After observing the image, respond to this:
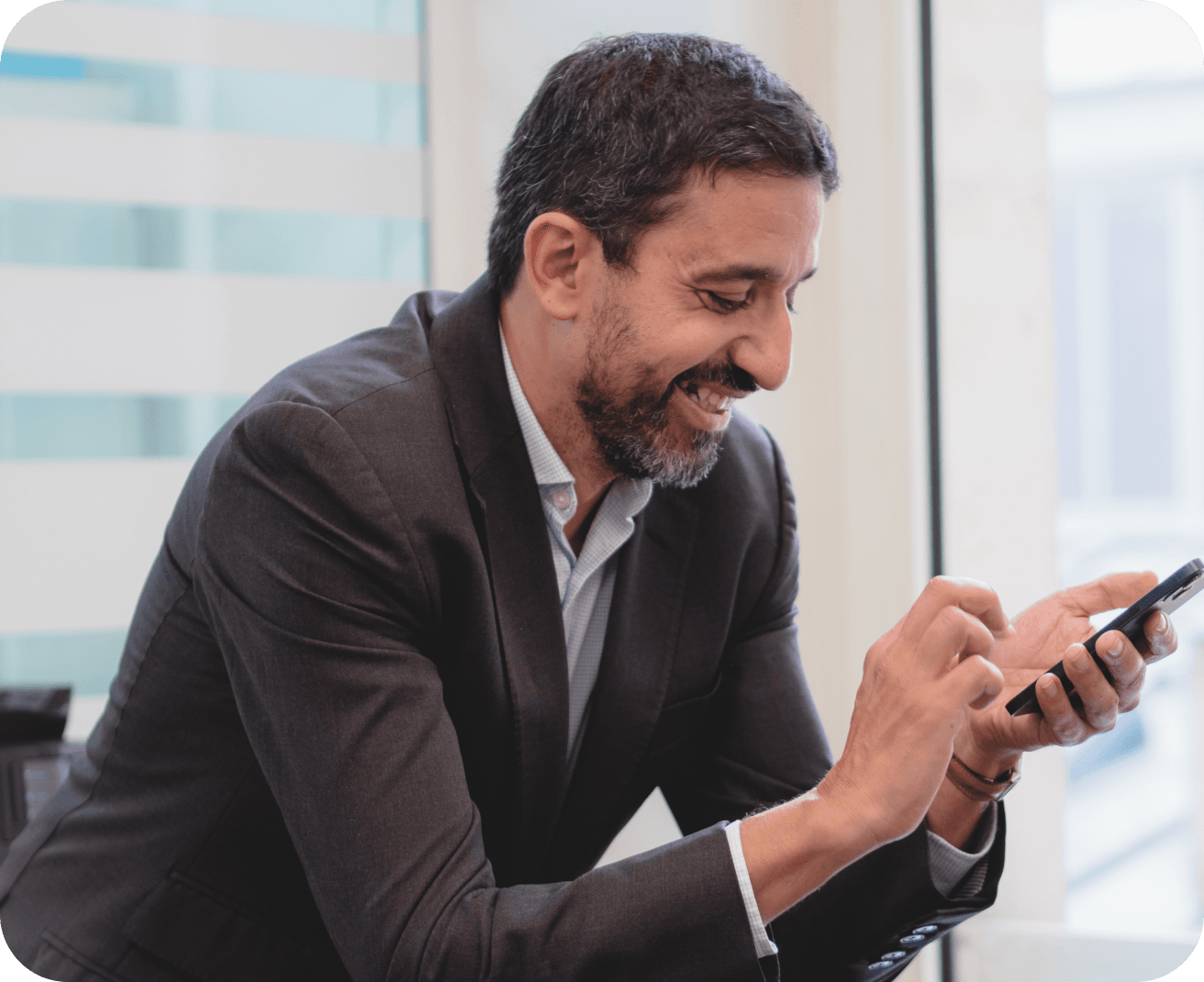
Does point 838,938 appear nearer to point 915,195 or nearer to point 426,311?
point 426,311

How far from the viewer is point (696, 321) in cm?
105

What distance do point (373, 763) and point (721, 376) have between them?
0.51m

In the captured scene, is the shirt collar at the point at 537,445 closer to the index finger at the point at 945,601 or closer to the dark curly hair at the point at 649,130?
the dark curly hair at the point at 649,130

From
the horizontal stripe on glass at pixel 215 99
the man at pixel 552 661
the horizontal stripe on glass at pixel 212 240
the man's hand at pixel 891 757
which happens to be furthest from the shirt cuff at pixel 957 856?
the horizontal stripe on glass at pixel 215 99

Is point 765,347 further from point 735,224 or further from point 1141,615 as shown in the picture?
point 1141,615

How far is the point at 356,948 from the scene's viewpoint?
875 millimetres

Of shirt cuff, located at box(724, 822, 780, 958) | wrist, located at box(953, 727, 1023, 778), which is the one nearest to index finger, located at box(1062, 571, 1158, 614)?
wrist, located at box(953, 727, 1023, 778)

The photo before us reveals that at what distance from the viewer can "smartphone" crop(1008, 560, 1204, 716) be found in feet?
3.08

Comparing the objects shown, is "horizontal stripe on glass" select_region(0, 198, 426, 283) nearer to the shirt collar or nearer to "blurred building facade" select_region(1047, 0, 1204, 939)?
the shirt collar

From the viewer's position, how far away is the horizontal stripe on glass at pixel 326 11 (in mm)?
2014

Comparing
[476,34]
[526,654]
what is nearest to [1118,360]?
[476,34]

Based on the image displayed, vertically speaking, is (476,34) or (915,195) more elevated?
(476,34)

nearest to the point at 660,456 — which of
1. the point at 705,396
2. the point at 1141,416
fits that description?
the point at 705,396

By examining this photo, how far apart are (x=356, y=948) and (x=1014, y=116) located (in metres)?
2.16
